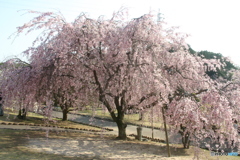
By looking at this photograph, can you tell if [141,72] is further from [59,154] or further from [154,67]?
[59,154]

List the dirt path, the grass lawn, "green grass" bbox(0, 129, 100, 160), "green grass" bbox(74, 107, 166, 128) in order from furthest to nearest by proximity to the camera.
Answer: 1. "green grass" bbox(74, 107, 166, 128)
2. the dirt path
3. the grass lawn
4. "green grass" bbox(0, 129, 100, 160)

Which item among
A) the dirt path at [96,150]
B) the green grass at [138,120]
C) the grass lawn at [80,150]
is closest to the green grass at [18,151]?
the grass lawn at [80,150]

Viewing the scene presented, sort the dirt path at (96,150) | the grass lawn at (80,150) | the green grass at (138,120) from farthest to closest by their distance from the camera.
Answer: the green grass at (138,120)
the dirt path at (96,150)
the grass lawn at (80,150)

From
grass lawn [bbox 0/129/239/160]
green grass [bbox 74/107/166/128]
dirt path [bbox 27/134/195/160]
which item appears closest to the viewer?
grass lawn [bbox 0/129/239/160]

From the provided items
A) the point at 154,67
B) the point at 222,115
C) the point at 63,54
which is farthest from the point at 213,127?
the point at 63,54

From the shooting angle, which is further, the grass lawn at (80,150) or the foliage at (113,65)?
the foliage at (113,65)

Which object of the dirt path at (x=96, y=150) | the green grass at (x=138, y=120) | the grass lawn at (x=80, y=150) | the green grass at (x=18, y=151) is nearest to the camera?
the green grass at (x=18, y=151)

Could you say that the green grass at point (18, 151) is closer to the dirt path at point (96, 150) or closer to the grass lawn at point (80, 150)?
the grass lawn at point (80, 150)

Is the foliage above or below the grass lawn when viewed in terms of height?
above

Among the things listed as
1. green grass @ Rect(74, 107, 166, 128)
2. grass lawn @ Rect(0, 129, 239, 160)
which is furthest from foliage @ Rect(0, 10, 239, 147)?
grass lawn @ Rect(0, 129, 239, 160)

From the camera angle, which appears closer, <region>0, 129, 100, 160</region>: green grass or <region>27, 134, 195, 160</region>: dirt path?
<region>0, 129, 100, 160</region>: green grass

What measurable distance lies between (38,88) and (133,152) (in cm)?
508

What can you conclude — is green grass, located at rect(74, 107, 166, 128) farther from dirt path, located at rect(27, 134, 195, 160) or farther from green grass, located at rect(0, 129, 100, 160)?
green grass, located at rect(0, 129, 100, 160)

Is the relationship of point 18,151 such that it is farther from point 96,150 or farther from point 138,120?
point 138,120
